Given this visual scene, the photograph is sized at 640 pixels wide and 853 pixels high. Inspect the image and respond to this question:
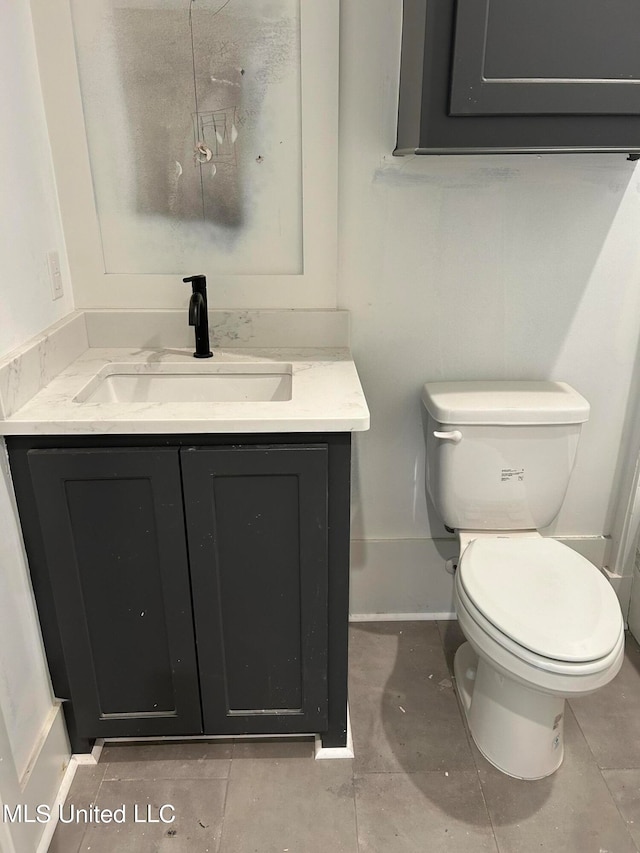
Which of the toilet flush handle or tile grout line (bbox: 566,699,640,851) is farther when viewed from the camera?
the toilet flush handle

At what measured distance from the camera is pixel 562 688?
1263 mm

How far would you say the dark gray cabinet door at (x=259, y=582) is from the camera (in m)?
1.26

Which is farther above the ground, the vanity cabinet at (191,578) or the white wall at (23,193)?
the white wall at (23,193)

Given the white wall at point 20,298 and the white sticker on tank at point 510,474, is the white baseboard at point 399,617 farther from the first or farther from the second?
the white wall at point 20,298

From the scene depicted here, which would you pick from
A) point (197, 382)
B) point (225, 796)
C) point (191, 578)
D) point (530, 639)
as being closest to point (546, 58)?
point (197, 382)

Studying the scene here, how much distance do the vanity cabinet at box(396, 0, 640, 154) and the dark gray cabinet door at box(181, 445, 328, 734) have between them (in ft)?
2.32

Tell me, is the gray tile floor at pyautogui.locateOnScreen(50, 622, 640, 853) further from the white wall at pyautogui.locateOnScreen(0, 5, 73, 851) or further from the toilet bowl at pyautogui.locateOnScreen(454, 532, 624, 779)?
the white wall at pyautogui.locateOnScreen(0, 5, 73, 851)

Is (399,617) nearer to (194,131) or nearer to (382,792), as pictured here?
(382,792)

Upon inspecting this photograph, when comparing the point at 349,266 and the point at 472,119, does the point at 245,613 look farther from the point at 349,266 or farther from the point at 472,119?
the point at 472,119

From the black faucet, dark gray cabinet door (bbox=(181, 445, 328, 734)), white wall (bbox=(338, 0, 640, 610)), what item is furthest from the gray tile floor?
the black faucet

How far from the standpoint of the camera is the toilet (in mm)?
1285

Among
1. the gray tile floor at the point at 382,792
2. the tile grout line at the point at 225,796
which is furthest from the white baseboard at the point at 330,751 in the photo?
the tile grout line at the point at 225,796

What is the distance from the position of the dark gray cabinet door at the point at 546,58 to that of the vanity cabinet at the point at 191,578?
2.33ft

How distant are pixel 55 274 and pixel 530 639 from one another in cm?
137
